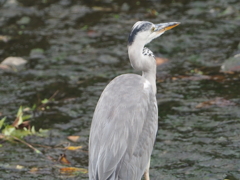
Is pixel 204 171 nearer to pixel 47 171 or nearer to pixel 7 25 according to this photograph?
pixel 47 171

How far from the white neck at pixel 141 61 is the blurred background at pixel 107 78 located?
28.4 inches

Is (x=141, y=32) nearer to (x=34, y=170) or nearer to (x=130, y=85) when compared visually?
(x=130, y=85)

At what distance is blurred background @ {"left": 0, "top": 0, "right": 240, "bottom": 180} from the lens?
4.79m

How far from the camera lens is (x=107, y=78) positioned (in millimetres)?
6598

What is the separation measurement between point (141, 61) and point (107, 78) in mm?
2030

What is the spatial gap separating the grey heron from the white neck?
0.68 ft

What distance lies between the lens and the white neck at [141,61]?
15.0 ft

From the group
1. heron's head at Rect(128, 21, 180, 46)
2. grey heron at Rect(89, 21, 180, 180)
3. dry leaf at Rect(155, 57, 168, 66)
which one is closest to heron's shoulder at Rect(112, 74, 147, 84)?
grey heron at Rect(89, 21, 180, 180)

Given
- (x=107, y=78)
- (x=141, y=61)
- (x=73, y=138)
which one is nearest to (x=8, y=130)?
(x=73, y=138)

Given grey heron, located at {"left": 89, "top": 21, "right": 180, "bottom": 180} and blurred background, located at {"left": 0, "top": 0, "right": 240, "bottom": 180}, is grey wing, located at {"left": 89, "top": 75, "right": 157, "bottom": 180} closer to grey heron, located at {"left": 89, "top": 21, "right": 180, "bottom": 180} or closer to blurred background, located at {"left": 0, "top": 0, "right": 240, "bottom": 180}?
grey heron, located at {"left": 89, "top": 21, "right": 180, "bottom": 180}

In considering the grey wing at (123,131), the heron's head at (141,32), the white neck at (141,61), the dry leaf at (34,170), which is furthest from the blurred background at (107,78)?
the heron's head at (141,32)

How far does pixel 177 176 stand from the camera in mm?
4438

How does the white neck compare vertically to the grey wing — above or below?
above

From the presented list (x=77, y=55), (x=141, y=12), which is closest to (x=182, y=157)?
(x=77, y=55)
